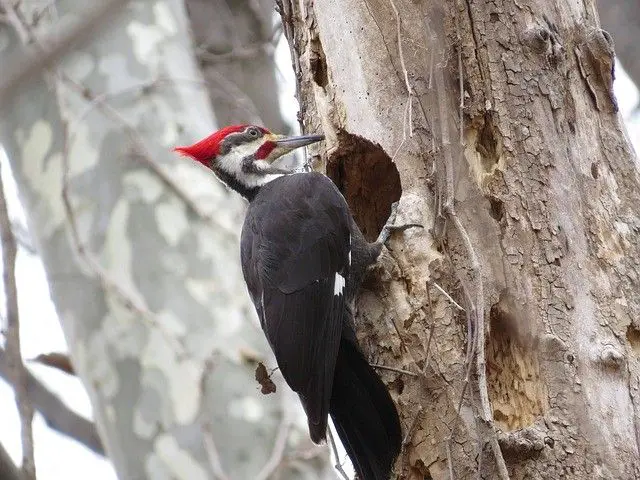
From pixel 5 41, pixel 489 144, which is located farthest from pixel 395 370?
pixel 5 41

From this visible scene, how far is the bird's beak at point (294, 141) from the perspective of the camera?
3475mm

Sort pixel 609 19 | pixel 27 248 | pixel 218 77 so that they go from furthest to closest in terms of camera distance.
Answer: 1. pixel 218 77
2. pixel 27 248
3. pixel 609 19

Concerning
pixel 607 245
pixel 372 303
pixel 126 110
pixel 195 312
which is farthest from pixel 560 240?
pixel 126 110

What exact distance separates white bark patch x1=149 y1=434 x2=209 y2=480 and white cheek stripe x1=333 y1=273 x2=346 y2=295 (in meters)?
1.22

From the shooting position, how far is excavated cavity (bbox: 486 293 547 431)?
2.81 metres

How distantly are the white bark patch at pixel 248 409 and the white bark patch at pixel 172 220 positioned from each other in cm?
72

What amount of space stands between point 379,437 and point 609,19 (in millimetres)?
2491

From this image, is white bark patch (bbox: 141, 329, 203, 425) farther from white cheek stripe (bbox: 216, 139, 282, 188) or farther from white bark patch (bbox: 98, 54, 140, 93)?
white bark patch (bbox: 98, 54, 140, 93)

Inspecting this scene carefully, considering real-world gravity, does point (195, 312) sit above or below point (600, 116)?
below

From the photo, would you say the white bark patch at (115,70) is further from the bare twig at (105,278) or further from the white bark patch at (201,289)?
the white bark patch at (201,289)

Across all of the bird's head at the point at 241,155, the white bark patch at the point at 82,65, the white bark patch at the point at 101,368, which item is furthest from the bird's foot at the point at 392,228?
the white bark patch at the point at 82,65

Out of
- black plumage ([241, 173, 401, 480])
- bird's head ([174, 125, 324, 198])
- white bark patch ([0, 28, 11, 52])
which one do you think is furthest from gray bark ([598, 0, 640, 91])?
white bark patch ([0, 28, 11, 52])

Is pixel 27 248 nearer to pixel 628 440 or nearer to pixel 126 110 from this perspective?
pixel 126 110

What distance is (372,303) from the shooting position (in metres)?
3.20
